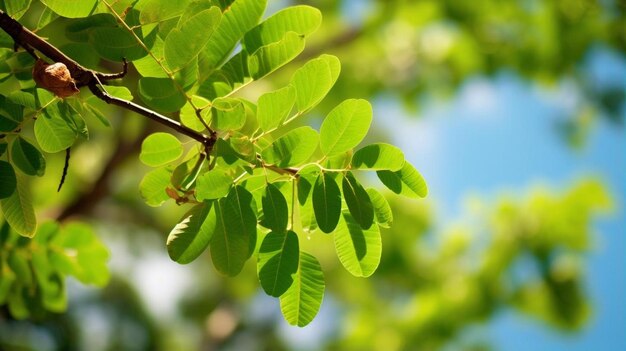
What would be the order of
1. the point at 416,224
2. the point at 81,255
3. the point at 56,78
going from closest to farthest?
the point at 56,78
the point at 81,255
the point at 416,224

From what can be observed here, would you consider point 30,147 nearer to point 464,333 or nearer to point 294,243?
point 294,243

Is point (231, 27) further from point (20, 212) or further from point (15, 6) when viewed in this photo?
point (20, 212)

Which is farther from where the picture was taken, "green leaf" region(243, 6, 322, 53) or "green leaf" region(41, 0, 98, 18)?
"green leaf" region(243, 6, 322, 53)

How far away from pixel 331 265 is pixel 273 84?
1.43 metres

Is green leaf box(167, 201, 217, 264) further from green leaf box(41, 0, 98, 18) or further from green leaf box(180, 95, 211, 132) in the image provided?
green leaf box(41, 0, 98, 18)

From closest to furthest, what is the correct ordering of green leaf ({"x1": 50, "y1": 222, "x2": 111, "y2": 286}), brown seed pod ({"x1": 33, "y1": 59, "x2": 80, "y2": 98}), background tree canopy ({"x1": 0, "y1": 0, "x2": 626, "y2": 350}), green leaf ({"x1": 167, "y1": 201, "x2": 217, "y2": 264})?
brown seed pod ({"x1": 33, "y1": 59, "x2": 80, "y2": 98}) < green leaf ({"x1": 167, "y1": 201, "x2": 217, "y2": 264}) < green leaf ({"x1": 50, "y1": 222, "x2": 111, "y2": 286}) < background tree canopy ({"x1": 0, "y1": 0, "x2": 626, "y2": 350})

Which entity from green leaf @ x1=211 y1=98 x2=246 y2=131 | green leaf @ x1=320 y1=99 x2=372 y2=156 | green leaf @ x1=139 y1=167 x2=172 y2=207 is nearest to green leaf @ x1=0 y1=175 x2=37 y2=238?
green leaf @ x1=139 y1=167 x2=172 y2=207

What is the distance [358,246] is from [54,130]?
36cm

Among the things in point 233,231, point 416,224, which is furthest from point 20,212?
point 416,224

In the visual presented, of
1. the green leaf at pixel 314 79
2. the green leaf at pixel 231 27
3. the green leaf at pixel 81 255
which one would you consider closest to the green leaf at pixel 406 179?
the green leaf at pixel 314 79

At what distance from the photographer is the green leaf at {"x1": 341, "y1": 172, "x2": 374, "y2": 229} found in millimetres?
682

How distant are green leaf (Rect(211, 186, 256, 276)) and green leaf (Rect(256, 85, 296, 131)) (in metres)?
0.08

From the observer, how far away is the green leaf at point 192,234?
0.68m

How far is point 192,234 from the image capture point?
685 mm
